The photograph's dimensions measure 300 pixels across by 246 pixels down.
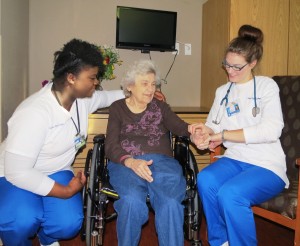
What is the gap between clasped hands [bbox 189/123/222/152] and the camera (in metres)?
1.71

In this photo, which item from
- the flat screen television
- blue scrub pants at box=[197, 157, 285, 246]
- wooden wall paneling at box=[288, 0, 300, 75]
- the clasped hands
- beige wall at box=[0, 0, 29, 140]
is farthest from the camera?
the flat screen television

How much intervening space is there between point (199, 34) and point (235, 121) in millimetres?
1743

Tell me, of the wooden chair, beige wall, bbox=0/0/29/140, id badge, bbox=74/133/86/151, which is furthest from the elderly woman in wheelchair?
beige wall, bbox=0/0/29/140

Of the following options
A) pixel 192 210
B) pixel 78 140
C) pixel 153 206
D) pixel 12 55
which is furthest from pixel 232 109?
pixel 12 55

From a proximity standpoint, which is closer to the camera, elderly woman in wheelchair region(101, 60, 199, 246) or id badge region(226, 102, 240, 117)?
elderly woman in wheelchair region(101, 60, 199, 246)

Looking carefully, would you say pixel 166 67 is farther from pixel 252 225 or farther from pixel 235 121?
pixel 252 225

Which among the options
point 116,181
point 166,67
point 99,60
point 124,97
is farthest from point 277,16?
point 116,181

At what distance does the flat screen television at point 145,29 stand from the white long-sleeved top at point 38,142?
1482mm

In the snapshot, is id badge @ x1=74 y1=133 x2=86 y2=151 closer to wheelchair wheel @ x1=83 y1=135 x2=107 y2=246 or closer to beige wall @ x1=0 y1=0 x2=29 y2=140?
wheelchair wheel @ x1=83 y1=135 x2=107 y2=246

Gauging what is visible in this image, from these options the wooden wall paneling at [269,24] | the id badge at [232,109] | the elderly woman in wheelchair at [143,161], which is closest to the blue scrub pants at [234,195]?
the elderly woman in wheelchair at [143,161]

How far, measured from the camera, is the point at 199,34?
3205 millimetres

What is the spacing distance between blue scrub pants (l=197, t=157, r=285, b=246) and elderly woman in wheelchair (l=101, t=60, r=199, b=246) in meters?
0.18

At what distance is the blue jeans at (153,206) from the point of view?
1423mm

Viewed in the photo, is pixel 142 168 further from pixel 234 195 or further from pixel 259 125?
pixel 259 125
